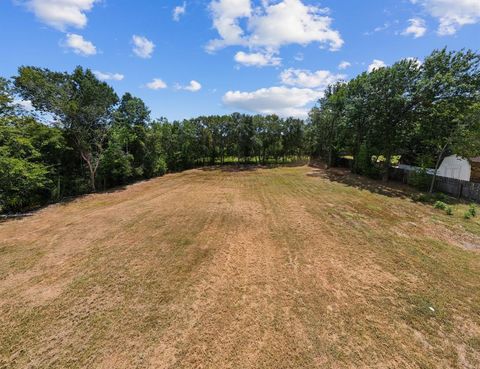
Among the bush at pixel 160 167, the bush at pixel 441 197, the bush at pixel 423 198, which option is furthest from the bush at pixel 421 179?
the bush at pixel 160 167

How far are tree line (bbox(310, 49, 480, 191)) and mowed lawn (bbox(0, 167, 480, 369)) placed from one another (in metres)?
8.08

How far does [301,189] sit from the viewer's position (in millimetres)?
16641

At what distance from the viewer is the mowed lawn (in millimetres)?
3756

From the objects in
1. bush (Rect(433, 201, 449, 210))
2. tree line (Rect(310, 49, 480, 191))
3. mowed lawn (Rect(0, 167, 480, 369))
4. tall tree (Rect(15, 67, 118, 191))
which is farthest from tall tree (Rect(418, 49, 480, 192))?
tall tree (Rect(15, 67, 118, 191))

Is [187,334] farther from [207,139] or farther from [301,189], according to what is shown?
[207,139]

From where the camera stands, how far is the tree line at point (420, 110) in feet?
47.3

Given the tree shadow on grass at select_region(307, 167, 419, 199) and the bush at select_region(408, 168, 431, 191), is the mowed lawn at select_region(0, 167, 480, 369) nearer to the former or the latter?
the tree shadow on grass at select_region(307, 167, 419, 199)

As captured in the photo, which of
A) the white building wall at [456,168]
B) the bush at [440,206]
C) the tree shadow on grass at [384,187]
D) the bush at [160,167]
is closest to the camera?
the bush at [440,206]

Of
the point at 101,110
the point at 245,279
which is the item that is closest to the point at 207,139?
the point at 101,110

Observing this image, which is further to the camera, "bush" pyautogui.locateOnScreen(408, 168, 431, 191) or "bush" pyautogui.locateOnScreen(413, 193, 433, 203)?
"bush" pyautogui.locateOnScreen(408, 168, 431, 191)

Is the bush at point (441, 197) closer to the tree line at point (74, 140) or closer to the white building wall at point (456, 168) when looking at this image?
the white building wall at point (456, 168)

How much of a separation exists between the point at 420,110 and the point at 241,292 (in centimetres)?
1965

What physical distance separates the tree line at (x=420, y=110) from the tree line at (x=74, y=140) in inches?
795

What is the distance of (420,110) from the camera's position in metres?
16.8
